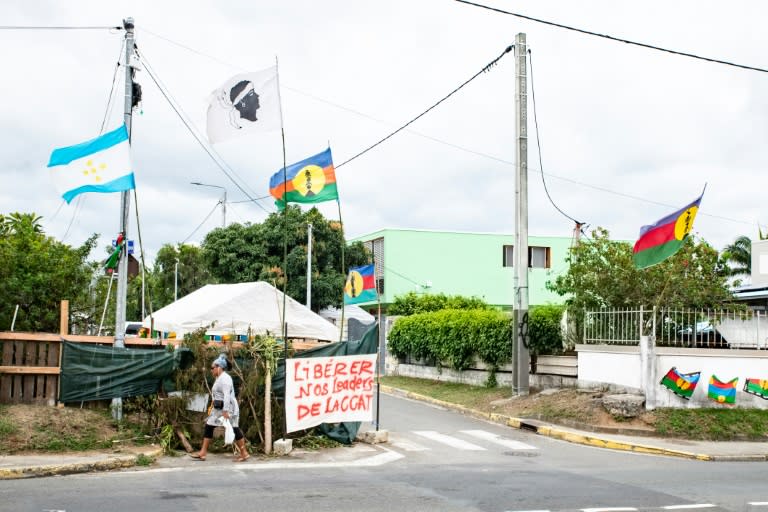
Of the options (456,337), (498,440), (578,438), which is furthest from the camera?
(456,337)

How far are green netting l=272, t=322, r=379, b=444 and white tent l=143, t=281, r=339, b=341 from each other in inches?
194

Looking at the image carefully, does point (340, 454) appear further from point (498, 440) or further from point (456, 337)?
point (456, 337)

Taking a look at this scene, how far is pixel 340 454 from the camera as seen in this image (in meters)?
13.8

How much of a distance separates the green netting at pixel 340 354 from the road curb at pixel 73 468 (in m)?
2.69

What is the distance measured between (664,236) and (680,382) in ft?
10.8

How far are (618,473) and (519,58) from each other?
1236 cm

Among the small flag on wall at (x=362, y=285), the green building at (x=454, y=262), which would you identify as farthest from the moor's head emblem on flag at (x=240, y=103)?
the green building at (x=454, y=262)

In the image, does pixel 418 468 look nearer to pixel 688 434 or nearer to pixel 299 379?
pixel 299 379

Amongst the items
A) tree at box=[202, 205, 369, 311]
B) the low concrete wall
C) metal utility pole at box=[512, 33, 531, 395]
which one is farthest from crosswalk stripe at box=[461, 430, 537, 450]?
tree at box=[202, 205, 369, 311]

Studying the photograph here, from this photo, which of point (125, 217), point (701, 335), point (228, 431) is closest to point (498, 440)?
point (701, 335)

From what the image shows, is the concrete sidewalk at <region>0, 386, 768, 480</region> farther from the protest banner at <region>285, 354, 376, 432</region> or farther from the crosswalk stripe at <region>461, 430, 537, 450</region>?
the crosswalk stripe at <region>461, 430, 537, 450</region>

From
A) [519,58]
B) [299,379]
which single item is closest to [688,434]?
[299,379]

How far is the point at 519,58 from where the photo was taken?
21109 mm

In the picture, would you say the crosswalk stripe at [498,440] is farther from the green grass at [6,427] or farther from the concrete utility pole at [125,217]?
the green grass at [6,427]
